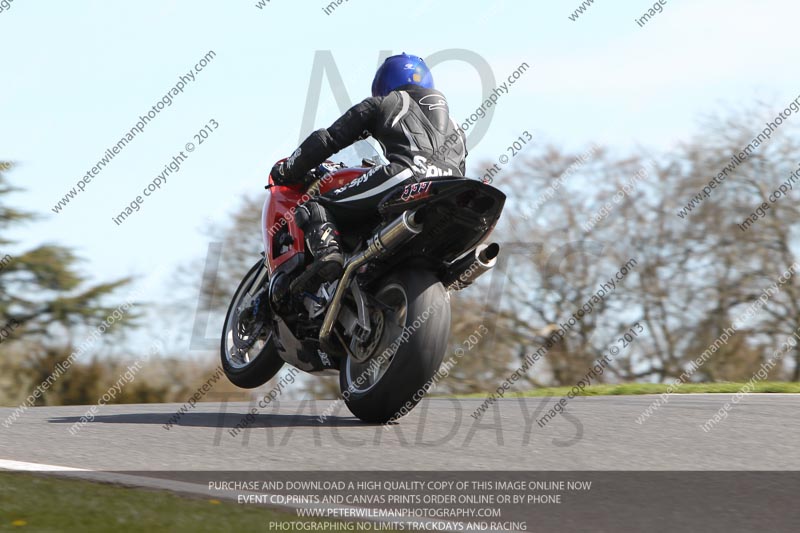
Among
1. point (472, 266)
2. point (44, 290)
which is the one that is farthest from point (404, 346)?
point (44, 290)

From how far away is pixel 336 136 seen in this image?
674cm

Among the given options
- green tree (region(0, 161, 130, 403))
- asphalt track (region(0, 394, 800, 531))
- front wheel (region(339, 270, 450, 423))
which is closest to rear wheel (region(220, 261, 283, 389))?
asphalt track (region(0, 394, 800, 531))

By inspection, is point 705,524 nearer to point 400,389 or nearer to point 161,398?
point 400,389

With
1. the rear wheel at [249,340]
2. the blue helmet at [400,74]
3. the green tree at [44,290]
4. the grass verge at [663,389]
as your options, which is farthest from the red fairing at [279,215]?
the green tree at [44,290]

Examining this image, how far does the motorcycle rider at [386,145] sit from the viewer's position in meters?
6.61

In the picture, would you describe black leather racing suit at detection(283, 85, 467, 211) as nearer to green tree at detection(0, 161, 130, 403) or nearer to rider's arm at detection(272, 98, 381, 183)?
rider's arm at detection(272, 98, 381, 183)

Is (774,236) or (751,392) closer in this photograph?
(751,392)

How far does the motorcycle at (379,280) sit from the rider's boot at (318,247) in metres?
0.06

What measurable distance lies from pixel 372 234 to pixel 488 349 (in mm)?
16331

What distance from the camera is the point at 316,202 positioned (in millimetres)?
6969

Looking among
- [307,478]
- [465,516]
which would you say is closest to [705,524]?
[465,516]

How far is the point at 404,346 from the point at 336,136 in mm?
1575

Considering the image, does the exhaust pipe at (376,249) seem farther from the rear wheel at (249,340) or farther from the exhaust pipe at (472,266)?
the rear wheel at (249,340)

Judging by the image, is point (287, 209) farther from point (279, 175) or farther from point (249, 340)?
point (249, 340)
